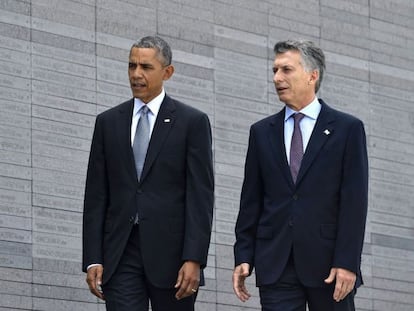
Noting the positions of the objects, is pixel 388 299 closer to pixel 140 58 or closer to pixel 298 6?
pixel 298 6

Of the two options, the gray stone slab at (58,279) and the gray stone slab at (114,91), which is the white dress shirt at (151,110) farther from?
the gray stone slab at (114,91)

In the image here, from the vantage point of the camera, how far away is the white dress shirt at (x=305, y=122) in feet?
29.7

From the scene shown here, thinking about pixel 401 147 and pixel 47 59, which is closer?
pixel 47 59

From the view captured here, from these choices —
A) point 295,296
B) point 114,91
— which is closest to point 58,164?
point 114,91

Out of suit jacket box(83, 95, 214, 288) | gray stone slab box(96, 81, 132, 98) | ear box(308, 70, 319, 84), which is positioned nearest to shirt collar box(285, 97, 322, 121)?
ear box(308, 70, 319, 84)

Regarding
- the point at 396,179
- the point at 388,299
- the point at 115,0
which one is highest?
the point at 115,0

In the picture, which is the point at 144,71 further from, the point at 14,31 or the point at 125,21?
the point at 125,21

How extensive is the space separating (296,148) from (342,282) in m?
0.84

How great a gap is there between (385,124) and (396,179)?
0.50m

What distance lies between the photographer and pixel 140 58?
29.8ft

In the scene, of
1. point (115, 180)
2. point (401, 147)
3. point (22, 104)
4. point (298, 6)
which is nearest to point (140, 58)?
point (115, 180)

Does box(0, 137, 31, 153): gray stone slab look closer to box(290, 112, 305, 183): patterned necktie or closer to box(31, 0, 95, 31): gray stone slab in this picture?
box(31, 0, 95, 31): gray stone slab

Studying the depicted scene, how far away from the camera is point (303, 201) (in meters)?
8.85

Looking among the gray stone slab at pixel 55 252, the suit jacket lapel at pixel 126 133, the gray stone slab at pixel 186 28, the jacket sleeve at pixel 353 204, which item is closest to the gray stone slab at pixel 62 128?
the gray stone slab at pixel 55 252
